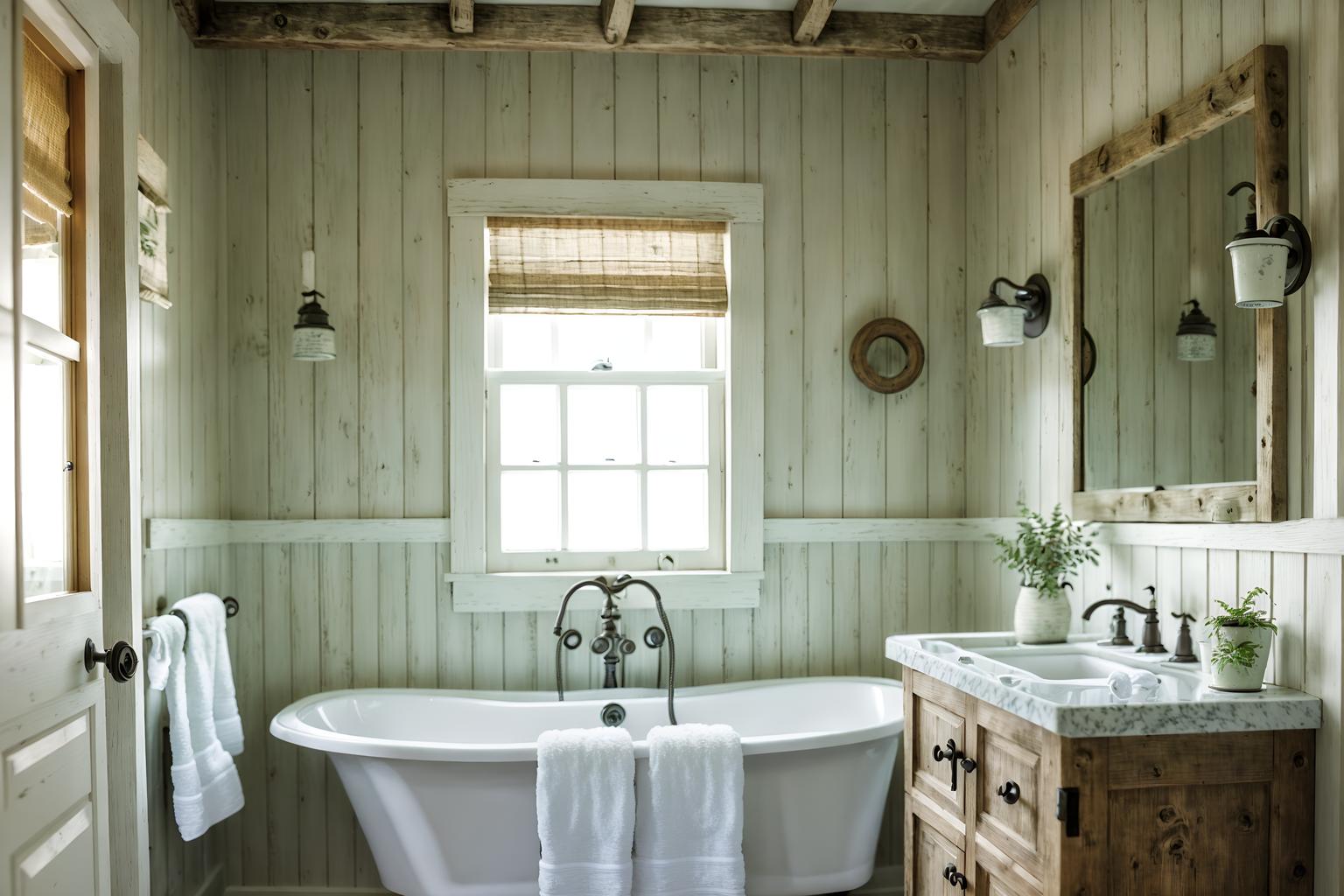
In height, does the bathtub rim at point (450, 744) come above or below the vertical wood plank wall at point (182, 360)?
below

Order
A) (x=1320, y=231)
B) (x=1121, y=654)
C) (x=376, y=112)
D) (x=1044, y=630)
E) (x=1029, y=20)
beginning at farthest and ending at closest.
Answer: (x=376, y=112) < (x=1029, y=20) < (x=1044, y=630) < (x=1121, y=654) < (x=1320, y=231)

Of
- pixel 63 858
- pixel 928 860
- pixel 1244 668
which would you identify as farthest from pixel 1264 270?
pixel 63 858

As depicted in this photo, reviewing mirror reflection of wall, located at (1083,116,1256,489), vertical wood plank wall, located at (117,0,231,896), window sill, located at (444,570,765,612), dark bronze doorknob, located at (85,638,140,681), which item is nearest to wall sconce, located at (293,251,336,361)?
vertical wood plank wall, located at (117,0,231,896)

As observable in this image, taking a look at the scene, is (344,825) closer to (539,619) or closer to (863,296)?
(539,619)

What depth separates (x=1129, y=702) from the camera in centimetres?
195

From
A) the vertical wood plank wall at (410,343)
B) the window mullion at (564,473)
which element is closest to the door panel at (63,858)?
the vertical wood plank wall at (410,343)

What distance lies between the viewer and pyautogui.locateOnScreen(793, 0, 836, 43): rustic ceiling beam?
316cm

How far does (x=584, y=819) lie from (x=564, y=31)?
2.27 metres

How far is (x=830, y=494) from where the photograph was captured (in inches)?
142

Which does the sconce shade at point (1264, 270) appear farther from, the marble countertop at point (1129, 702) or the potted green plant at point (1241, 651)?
the marble countertop at point (1129, 702)

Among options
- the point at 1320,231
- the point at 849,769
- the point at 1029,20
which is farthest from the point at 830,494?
the point at 1320,231

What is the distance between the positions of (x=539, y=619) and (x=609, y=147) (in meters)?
1.52

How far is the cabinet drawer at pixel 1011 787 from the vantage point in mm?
2020

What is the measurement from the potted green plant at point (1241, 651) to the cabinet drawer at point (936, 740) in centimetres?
51
